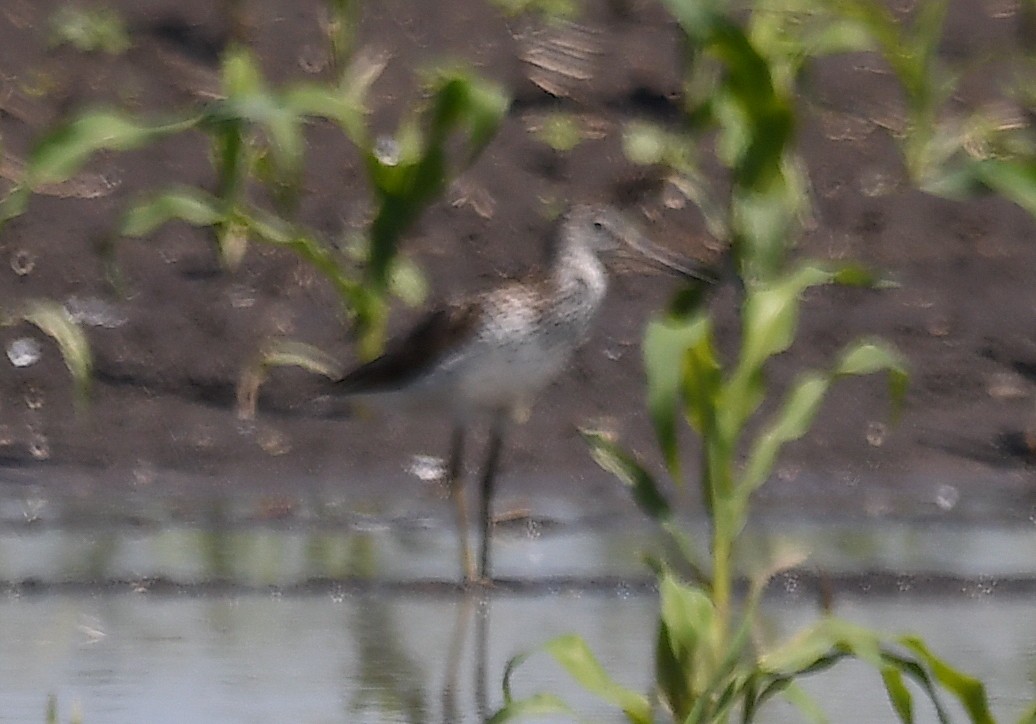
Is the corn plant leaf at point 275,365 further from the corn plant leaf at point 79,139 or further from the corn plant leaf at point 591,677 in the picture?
the corn plant leaf at point 591,677

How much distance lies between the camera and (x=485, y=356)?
800 cm

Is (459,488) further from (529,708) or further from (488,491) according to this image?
(529,708)

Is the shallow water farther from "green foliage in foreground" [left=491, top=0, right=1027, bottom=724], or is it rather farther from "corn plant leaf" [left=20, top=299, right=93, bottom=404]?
"corn plant leaf" [left=20, top=299, right=93, bottom=404]

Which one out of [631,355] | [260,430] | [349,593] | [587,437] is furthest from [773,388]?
[587,437]

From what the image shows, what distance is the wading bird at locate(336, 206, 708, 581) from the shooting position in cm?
802

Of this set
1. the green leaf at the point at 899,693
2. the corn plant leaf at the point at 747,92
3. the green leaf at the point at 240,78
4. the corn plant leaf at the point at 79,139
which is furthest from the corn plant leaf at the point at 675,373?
the green leaf at the point at 240,78

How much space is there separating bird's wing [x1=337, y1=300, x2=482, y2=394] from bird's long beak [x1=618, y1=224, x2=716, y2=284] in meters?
0.84

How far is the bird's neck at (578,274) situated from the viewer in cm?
827

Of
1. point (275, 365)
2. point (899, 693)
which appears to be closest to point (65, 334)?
point (275, 365)

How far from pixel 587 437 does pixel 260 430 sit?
328 centimetres

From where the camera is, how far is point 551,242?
8617mm

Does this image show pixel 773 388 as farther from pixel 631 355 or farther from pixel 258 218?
pixel 258 218

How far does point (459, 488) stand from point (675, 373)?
9.75 ft

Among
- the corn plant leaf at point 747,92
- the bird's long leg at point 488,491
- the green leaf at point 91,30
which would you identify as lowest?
the bird's long leg at point 488,491
